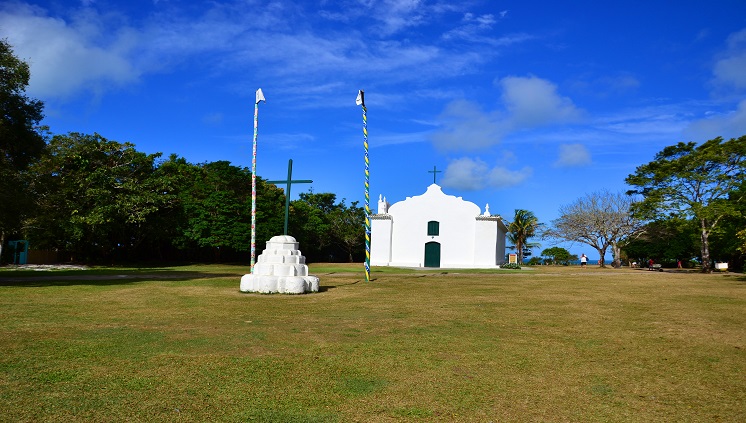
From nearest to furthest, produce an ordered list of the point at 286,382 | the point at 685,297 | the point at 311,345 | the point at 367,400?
the point at 367,400, the point at 286,382, the point at 311,345, the point at 685,297

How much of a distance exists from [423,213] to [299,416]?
128ft

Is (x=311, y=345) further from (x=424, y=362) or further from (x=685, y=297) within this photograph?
(x=685, y=297)

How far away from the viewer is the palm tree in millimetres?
56250

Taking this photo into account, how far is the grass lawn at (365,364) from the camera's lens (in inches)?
173

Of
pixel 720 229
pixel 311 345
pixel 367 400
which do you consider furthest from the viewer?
pixel 720 229

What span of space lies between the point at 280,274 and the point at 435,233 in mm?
28551

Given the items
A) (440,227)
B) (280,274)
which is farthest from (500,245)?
(280,274)

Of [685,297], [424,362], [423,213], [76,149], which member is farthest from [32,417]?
[423,213]

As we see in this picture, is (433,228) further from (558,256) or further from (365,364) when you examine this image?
(365,364)

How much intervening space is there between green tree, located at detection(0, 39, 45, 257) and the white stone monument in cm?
913

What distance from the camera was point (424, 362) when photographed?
19.9ft

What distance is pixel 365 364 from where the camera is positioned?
593 cm

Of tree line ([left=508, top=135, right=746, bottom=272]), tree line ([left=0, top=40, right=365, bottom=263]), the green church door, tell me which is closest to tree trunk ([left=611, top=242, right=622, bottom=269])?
tree line ([left=508, top=135, right=746, bottom=272])

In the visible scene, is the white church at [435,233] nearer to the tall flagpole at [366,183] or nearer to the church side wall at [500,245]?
the church side wall at [500,245]
